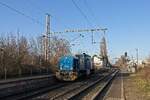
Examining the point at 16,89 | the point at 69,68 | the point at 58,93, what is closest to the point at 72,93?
the point at 58,93

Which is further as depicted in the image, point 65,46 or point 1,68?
point 65,46

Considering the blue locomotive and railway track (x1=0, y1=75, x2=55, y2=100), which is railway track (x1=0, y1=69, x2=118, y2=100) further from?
the blue locomotive

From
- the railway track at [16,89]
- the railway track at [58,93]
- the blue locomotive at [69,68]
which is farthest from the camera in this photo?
the blue locomotive at [69,68]

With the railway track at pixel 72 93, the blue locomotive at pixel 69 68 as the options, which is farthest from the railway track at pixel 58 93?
the blue locomotive at pixel 69 68

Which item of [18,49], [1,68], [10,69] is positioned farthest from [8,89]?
[18,49]

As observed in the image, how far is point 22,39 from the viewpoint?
221 ft

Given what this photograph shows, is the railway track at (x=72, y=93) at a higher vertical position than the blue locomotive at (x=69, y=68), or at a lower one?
lower

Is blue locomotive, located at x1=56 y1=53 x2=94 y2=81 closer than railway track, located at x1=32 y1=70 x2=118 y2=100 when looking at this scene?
No

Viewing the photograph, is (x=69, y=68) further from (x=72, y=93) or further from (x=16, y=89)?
(x=72, y=93)

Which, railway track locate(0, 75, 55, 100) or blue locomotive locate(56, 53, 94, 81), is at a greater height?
blue locomotive locate(56, 53, 94, 81)

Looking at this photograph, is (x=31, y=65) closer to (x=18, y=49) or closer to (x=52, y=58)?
(x=18, y=49)

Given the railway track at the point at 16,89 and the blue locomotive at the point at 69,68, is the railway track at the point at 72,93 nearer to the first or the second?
the railway track at the point at 16,89

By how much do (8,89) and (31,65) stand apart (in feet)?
126

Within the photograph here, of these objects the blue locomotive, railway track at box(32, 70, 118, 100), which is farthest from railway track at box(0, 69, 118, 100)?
the blue locomotive
